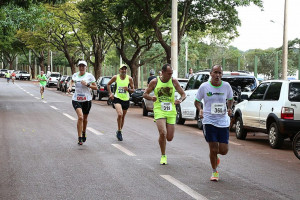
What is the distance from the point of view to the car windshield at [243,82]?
1614 centimetres

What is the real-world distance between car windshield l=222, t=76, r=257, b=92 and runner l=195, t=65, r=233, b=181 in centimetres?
788

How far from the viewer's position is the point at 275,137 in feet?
40.4

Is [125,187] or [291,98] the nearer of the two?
[125,187]

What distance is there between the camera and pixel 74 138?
13.3 meters

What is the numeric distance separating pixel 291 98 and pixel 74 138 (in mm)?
5152

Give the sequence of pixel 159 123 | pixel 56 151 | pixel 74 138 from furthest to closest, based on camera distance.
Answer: pixel 74 138, pixel 56 151, pixel 159 123

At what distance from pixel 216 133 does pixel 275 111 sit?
4.57 m

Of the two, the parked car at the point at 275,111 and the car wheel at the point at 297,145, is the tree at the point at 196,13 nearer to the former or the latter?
the parked car at the point at 275,111

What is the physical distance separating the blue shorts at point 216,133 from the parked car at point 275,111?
4.22 metres

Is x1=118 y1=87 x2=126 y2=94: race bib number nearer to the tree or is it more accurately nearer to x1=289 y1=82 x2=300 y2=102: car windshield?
x1=289 y1=82 x2=300 y2=102: car windshield

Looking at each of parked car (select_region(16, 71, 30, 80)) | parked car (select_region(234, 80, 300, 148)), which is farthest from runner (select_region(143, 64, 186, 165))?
parked car (select_region(16, 71, 30, 80))

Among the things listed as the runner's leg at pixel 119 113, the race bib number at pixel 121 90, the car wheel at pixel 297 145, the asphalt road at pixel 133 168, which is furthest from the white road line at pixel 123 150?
the car wheel at pixel 297 145

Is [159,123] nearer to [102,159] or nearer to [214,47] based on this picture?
[102,159]

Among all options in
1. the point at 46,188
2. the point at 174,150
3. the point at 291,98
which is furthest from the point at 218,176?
the point at 291,98
